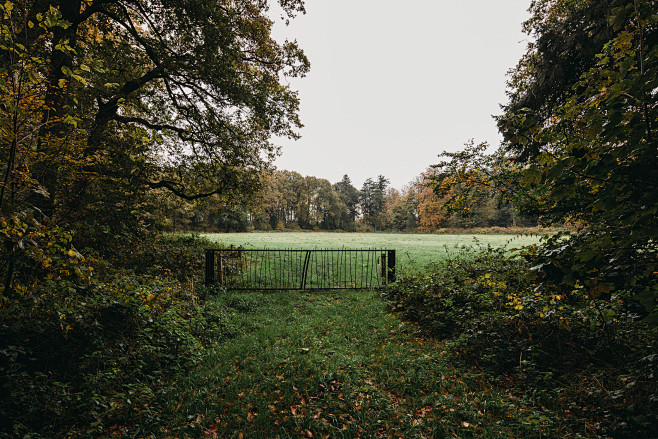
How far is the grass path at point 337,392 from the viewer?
3021mm

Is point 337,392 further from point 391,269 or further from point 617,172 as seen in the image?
point 391,269

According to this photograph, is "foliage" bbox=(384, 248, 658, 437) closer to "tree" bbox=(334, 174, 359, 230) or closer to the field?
the field

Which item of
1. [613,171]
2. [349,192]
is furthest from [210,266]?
[349,192]

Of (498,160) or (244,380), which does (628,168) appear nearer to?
(244,380)

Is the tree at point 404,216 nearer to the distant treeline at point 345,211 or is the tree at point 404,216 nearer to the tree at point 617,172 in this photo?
the distant treeline at point 345,211

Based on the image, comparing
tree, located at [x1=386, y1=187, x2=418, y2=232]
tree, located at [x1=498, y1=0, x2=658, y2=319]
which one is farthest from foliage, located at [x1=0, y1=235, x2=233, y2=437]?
tree, located at [x1=386, y1=187, x2=418, y2=232]

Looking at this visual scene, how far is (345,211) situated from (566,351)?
68.8 metres

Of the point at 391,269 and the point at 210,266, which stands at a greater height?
the point at 210,266

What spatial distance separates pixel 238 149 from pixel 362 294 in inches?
278

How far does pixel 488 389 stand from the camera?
12.3 ft

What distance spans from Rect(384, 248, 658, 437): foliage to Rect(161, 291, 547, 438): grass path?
0.44 metres

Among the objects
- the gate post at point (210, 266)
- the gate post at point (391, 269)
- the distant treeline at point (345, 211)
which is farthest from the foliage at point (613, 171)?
the distant treeline at point (345, 211)

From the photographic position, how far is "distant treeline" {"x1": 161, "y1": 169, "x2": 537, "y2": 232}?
162 ft

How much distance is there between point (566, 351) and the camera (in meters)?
3.92
